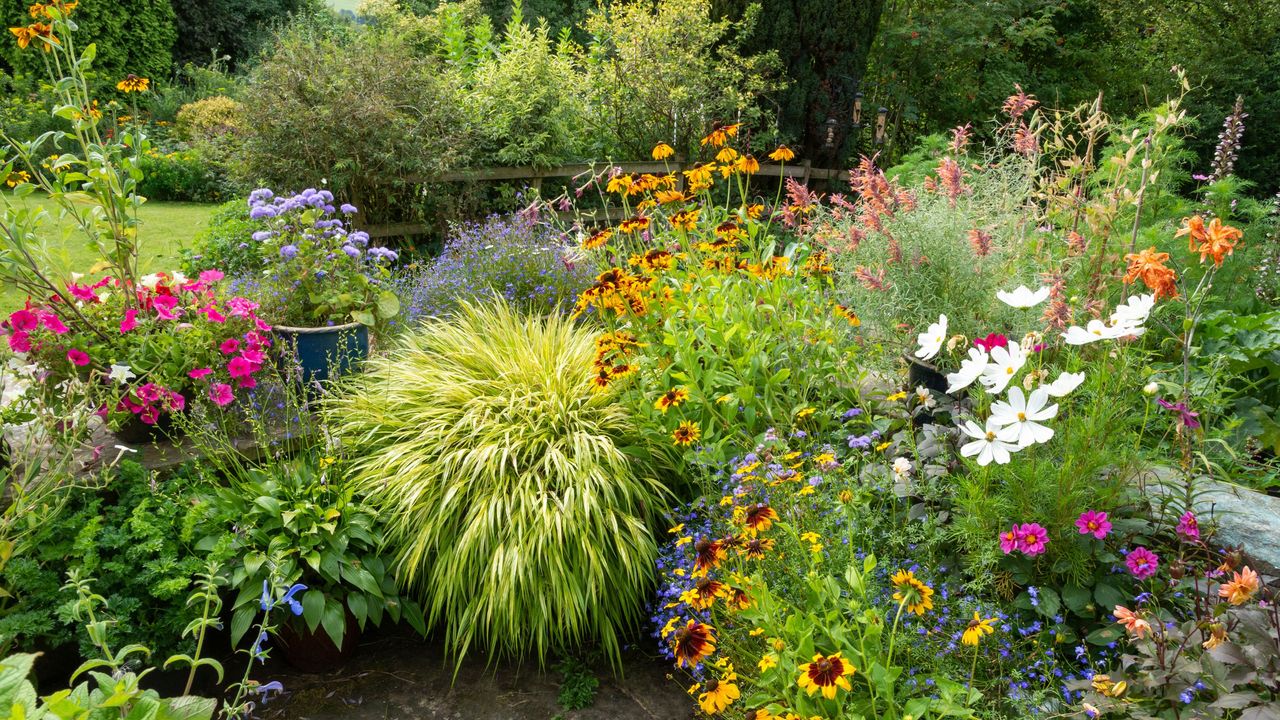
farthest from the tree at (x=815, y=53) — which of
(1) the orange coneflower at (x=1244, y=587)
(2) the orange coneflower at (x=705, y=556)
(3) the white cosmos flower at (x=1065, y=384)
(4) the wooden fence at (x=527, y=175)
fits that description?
(1) the orange coneflower at (x=1244, y=587)

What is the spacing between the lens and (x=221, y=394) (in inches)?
107

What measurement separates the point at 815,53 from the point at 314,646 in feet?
22.3

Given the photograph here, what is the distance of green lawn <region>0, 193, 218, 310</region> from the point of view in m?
5.58

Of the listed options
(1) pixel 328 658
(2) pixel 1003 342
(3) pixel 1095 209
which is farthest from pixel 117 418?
(3) pixel 1095 209

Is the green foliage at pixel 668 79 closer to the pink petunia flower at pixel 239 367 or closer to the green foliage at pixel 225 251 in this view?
the green foliage at pixel 225 251

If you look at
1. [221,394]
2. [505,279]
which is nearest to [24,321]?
[221,394]

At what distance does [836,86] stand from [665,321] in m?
5.82

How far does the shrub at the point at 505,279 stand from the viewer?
4031 mm

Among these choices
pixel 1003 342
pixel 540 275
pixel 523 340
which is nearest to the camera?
pixel 1003 342

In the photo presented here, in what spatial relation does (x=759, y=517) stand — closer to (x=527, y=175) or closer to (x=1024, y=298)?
(x=1024, y=298)

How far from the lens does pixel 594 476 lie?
104 inches

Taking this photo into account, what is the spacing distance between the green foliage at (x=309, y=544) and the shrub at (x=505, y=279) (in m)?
1.36

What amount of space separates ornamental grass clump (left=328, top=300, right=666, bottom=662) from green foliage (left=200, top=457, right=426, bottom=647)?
0.08m

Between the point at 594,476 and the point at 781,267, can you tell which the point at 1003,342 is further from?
the point at 594,476
